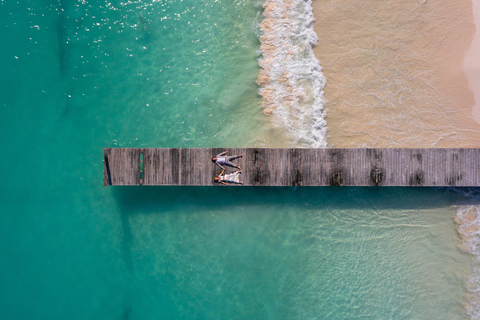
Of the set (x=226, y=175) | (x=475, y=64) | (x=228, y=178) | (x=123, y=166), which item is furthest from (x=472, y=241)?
(x=123, y=166)

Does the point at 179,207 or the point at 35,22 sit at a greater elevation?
the point at 35,22

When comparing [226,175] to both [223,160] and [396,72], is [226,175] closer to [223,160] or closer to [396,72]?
[223,160]

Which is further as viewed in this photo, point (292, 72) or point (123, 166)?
point (292, 72)

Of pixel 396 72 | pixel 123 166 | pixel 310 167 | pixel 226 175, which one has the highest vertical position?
pixel 396 72

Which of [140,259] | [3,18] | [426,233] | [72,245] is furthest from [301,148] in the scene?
[3,18]

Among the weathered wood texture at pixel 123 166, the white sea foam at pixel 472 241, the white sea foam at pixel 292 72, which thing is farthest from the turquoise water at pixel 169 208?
the weathered wood texture at pixel 123 166

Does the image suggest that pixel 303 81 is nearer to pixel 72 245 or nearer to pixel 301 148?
pixel 301 148

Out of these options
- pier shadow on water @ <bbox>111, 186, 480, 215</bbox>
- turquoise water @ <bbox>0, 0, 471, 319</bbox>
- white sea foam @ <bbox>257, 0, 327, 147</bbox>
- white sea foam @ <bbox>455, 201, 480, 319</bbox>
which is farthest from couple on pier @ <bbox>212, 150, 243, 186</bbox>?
white sea foam @ <bbox>455, 201, 480, 319</bbox>
